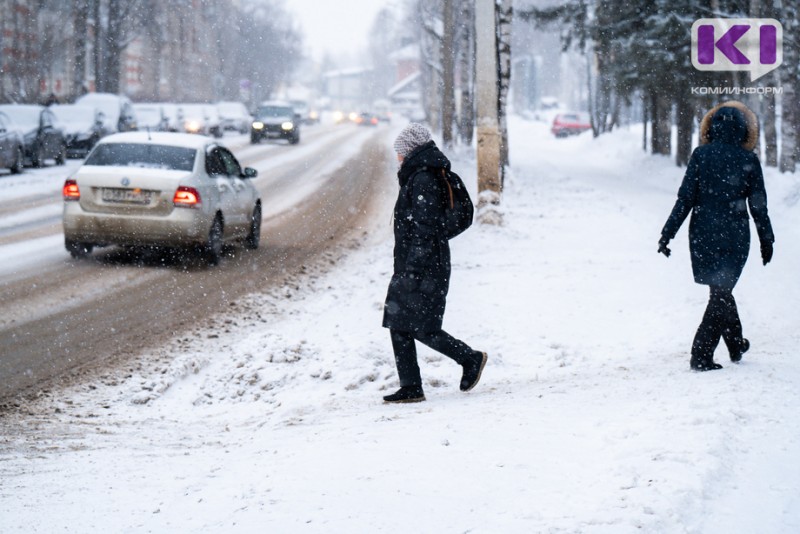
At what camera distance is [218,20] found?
85.4 metres

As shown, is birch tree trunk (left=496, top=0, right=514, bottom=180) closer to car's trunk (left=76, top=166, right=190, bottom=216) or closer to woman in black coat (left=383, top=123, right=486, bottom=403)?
car's trunk (left=76, top=166, right=190, bottom=216)

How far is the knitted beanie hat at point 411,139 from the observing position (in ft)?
18.8

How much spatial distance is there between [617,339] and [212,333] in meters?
3.38

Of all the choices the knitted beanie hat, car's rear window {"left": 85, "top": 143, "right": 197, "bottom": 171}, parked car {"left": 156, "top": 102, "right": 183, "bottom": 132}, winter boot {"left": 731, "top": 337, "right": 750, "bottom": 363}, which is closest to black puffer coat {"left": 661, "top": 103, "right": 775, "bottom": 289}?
winter boot {"left": 731, "top": 337, "right": 750, "bottom": 363}

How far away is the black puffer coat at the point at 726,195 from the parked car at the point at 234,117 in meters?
51.0

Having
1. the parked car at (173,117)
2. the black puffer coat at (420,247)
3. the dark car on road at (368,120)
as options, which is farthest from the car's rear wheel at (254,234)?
the dark car on road at (368,120)

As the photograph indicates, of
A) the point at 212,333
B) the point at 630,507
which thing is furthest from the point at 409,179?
the point at 212,333

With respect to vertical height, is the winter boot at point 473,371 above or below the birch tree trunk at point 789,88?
below

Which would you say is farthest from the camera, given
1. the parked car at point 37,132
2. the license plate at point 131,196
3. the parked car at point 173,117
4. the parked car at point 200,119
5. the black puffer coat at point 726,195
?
the parked car at point 200,119

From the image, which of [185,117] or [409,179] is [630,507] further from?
[185,117]

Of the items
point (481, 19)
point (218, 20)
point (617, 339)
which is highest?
point (218, 20)

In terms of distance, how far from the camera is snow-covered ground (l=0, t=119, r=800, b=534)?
158 inches

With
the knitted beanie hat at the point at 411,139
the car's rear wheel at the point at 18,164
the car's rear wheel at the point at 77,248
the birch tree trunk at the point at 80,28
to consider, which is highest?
the birch tree trunk at the point at 80,28

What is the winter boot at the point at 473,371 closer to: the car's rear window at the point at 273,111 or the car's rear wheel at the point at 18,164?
the car's rear wheel at the point at 18,164
